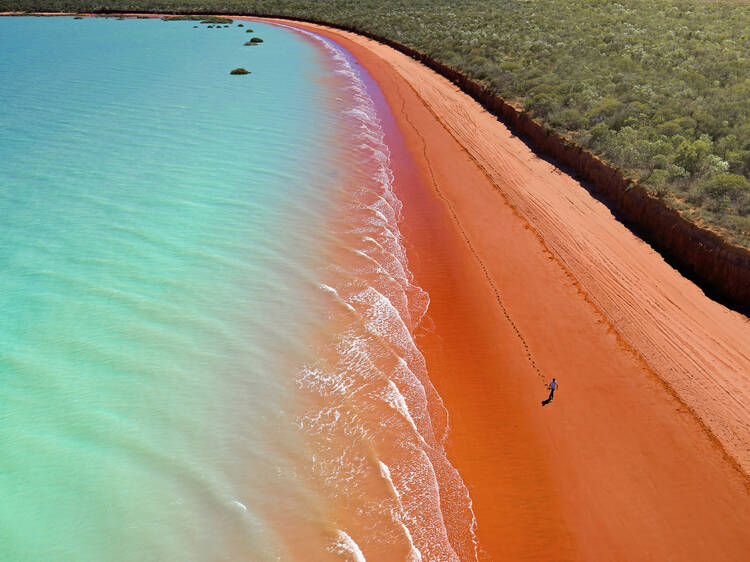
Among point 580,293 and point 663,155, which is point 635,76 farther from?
point 580,293

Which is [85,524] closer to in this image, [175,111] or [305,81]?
[175,111]

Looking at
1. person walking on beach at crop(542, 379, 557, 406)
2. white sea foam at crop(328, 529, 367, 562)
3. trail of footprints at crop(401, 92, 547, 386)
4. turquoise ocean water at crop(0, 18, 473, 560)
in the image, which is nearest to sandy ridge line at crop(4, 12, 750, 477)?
trail of footprints at crop(401, 92, 547, 386)

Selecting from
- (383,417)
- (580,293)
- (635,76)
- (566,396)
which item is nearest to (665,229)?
(580,293)

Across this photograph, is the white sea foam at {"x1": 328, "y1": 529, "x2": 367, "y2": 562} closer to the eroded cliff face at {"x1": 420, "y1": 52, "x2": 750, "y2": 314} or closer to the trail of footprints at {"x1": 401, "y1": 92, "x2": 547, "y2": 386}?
the trail of footprints at {"x1": 401, "y1": 92, "x2": 547, "y2": 386}

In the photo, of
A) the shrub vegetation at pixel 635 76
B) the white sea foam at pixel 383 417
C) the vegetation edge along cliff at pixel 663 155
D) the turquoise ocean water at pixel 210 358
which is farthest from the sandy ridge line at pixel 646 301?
the white sea foam at pixel 383 417

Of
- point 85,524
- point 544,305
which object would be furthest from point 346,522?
point 544,305

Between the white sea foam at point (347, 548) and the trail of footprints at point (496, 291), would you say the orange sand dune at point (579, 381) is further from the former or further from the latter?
the white sea foam at point (347, 548)

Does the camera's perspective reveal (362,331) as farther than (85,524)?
Yes
